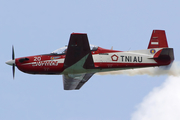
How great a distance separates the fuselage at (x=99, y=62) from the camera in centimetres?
2267

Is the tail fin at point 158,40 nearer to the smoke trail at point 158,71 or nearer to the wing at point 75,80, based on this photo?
the smoke trail at point 158,71

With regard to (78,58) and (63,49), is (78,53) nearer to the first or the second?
(78,58)

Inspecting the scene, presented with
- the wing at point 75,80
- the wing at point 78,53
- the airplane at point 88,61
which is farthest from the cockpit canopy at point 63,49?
the wing at point 75,80

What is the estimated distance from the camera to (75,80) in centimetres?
2577

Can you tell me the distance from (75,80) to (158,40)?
711cm

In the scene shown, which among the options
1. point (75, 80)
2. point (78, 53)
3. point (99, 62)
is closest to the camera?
point (78, 53)

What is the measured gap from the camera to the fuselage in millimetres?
22672

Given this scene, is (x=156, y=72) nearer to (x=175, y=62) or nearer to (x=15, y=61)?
(x=175, y=62)

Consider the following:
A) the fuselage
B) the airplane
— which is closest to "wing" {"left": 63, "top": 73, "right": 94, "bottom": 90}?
the airplane

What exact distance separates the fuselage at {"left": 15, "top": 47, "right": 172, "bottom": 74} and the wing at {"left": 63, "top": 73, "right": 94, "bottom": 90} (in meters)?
1.59

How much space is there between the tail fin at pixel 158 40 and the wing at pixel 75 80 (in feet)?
16.9

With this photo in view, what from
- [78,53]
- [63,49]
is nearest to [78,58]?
[78,53]

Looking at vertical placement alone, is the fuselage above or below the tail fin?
below

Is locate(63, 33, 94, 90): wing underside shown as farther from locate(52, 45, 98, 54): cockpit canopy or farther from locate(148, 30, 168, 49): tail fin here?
locate(148, 30, 168, 49): tail fin
